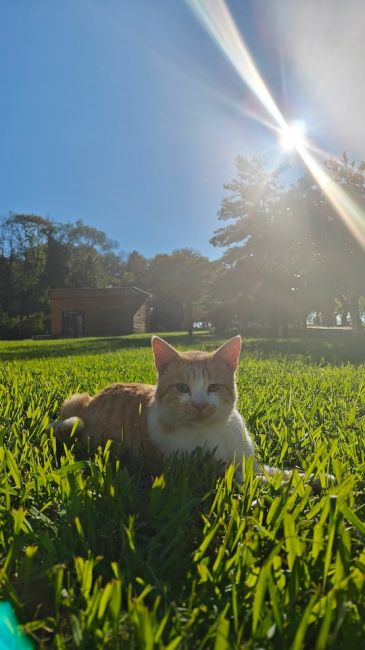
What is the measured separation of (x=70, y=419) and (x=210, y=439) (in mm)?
977

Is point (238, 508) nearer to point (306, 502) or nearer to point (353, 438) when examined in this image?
point (306, 502)

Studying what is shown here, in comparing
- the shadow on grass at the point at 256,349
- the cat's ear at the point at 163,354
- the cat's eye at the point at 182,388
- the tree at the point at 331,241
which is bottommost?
the shadow on grass at the point at 256,349

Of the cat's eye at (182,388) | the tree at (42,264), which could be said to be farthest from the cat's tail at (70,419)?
the tree at (42,264)

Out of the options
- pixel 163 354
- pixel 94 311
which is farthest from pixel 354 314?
pixel 163 354

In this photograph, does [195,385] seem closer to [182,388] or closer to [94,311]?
[182,388]

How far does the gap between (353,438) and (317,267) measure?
20867mm

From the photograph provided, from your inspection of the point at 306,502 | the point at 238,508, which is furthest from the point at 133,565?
the point at 306,502

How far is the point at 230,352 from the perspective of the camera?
271 centimetres

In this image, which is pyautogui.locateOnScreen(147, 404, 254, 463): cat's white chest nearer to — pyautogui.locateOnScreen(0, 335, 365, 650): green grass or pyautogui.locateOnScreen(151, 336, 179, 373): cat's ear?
pyautogui.locateOnScreen(0, 335, 365, 650): green grass

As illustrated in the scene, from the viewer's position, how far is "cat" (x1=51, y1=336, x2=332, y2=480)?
7.68 ft

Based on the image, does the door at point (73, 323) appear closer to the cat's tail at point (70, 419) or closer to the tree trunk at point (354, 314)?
the tree trunk at point (354, 314)

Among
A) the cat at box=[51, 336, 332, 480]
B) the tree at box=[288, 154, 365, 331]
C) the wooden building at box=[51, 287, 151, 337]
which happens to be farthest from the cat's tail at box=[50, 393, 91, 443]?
the wooden building at box=[51, 287, 151, 337]

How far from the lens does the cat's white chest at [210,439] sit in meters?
2.30

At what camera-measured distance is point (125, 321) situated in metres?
32.4
